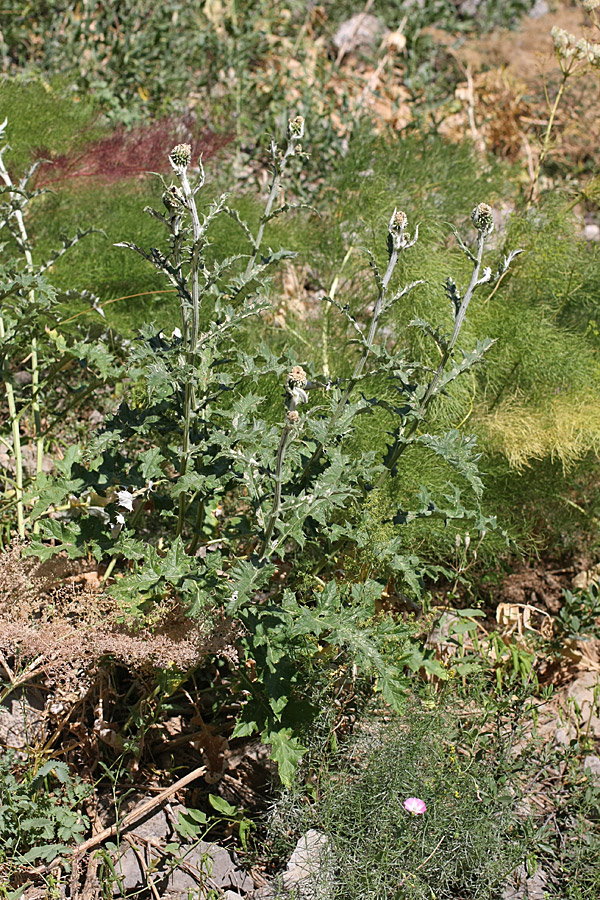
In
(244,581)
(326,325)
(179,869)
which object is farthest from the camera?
(326,325)

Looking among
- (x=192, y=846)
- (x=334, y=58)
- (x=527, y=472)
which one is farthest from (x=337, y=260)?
(x=334, y=58)

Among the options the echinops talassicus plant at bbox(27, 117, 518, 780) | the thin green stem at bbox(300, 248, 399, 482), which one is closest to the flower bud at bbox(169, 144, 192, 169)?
the echinops talassicus plant at bbox(27, 117, 518, 780)

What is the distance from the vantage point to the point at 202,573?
1665 millimetres

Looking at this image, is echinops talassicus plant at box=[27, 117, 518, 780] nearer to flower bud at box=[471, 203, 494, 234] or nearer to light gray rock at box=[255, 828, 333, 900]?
flower bud at box=[471, 203, 494, 234]

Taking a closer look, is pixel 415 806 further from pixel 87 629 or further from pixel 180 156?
pixel 180 156

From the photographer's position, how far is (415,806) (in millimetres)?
1627

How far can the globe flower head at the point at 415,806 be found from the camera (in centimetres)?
162

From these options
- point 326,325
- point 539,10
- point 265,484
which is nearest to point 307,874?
point 265,484

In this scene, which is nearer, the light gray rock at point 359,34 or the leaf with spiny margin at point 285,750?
the leaf with spiny margin at point 285,750

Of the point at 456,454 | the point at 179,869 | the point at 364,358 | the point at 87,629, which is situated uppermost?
the point at 364,358

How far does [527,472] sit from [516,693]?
0.68 meters

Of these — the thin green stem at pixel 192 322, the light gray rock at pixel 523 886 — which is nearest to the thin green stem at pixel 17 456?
the thin green stem at pixel 192 322

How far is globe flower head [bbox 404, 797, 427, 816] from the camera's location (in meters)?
1.62

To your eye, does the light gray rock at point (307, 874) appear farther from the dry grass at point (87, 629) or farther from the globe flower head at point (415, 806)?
the dry grass at point (87, 629)
